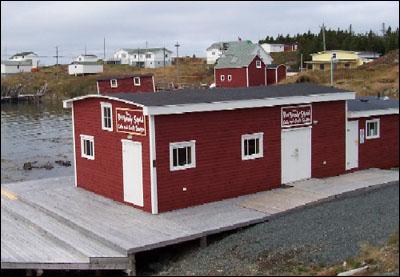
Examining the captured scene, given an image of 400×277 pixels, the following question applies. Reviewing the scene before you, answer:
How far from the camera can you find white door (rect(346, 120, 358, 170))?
17.7 metres

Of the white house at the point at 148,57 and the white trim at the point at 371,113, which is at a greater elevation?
the white house at the point at 148,57

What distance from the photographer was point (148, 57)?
108125mm

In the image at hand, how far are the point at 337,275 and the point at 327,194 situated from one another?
6200 mm

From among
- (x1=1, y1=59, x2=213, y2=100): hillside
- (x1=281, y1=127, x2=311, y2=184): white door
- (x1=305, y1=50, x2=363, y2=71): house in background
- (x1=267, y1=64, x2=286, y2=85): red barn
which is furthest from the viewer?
(x1=1, y1=59, x2=213, y2=100): hillside

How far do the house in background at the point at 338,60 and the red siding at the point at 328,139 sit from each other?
125 feet

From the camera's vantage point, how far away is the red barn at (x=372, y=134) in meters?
17.8

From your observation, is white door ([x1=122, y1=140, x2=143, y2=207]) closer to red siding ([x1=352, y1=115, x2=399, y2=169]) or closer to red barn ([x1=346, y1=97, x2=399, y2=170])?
red barn ([x1=346, y1=97, x2=399, y2=170])

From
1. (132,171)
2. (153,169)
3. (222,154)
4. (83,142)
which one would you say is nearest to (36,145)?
(83,142)

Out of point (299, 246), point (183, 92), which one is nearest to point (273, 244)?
point (299, 246)

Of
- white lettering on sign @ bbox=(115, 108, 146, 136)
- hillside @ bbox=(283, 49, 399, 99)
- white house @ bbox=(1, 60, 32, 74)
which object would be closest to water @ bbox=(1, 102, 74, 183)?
white lettering on sign @ bbox=(115, 108, 146, 136)

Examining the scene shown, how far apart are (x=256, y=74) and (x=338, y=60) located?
27.7ft

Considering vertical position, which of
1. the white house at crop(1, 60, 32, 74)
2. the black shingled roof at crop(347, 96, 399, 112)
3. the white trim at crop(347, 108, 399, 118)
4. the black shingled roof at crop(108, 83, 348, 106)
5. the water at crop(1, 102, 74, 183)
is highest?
the white house at crop(1, 60, 32, 74)

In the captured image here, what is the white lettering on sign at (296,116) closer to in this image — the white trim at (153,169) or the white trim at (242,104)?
the white trim at (242,104)

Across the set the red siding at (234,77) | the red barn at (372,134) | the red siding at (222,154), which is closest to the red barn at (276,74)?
the red siding at (234,77)
